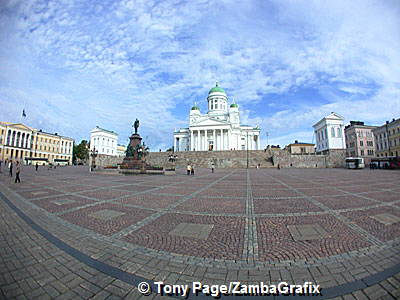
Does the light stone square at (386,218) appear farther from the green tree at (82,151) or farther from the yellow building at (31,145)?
the green tree at (82,151)

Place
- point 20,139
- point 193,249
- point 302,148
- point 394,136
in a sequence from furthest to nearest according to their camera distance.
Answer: point 302,148
point 20,139
point 394,136
point 193,249

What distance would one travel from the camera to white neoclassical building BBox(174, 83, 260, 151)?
228 ft

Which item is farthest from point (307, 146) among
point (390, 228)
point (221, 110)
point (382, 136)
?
point (390, 228)

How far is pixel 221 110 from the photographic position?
79938 mm

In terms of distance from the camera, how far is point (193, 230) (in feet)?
14.0

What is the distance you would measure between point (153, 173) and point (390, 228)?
2165 cm

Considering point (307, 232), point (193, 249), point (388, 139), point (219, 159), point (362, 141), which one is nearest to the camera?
point (193, 249)

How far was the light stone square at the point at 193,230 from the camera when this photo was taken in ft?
13.1

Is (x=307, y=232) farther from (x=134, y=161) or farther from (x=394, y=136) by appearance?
(x=394, y=136)

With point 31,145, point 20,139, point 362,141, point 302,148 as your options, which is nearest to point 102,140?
point 31,145

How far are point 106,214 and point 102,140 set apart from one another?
102m

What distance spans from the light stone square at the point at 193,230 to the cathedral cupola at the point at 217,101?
77633 millimetres

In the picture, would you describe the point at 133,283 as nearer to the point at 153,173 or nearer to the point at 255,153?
the point at 153,173

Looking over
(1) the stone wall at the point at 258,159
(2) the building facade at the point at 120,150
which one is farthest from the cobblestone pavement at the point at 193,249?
(2) the building facade at the point at 120,150
